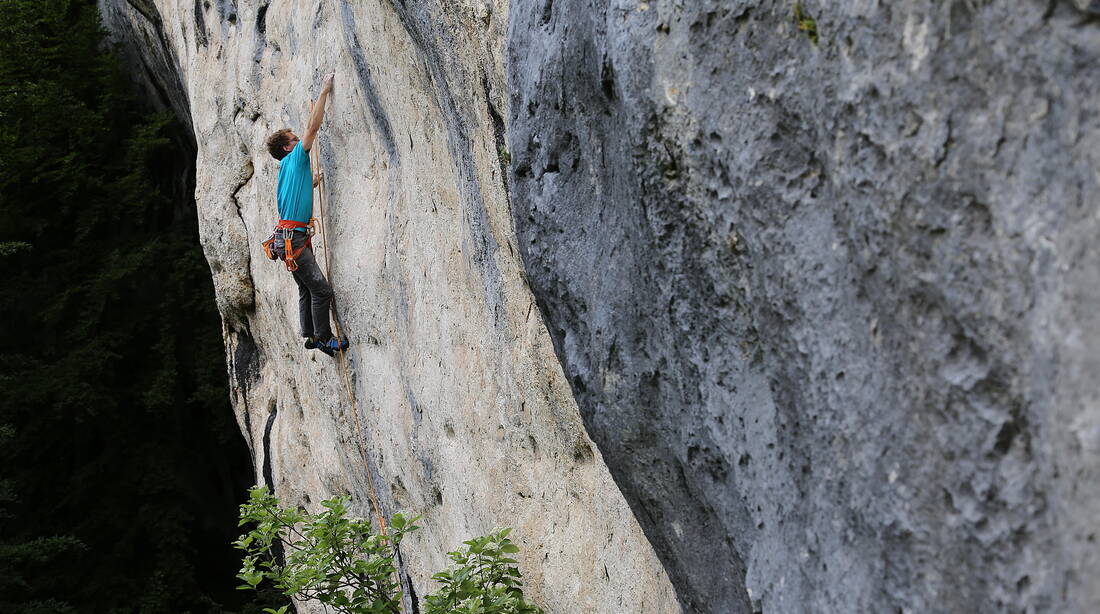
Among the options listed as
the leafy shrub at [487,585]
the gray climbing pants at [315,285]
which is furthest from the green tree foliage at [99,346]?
the leafy shrub at [487,585]

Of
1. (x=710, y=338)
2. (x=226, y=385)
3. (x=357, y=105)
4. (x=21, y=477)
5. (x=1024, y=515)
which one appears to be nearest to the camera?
(x=1024, y=515)

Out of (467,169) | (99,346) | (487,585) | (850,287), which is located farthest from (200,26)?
(850,287)

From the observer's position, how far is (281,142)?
241 inches

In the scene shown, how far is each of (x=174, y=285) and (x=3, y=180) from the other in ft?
7.81

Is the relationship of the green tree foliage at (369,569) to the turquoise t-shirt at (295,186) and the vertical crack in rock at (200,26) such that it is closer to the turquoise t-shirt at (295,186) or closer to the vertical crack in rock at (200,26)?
the turquoise t-shirt at (295,186)

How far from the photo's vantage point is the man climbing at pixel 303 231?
19.1 feet

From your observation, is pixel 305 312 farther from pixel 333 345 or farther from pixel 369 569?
pixel 369 569

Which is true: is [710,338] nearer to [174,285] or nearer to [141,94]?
[174,285]

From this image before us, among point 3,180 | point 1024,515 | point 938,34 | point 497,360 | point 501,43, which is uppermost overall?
point 3,180

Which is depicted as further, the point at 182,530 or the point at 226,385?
the point at 226,385

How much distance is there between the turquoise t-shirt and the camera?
5.82 m

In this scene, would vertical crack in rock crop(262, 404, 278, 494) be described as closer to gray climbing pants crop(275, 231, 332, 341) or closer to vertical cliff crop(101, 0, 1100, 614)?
gray climbing pants crop(275, 231, 332, 341)

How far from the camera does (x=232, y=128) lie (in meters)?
7.70

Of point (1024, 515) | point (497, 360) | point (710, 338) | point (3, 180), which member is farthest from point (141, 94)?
point (1024, 515)
